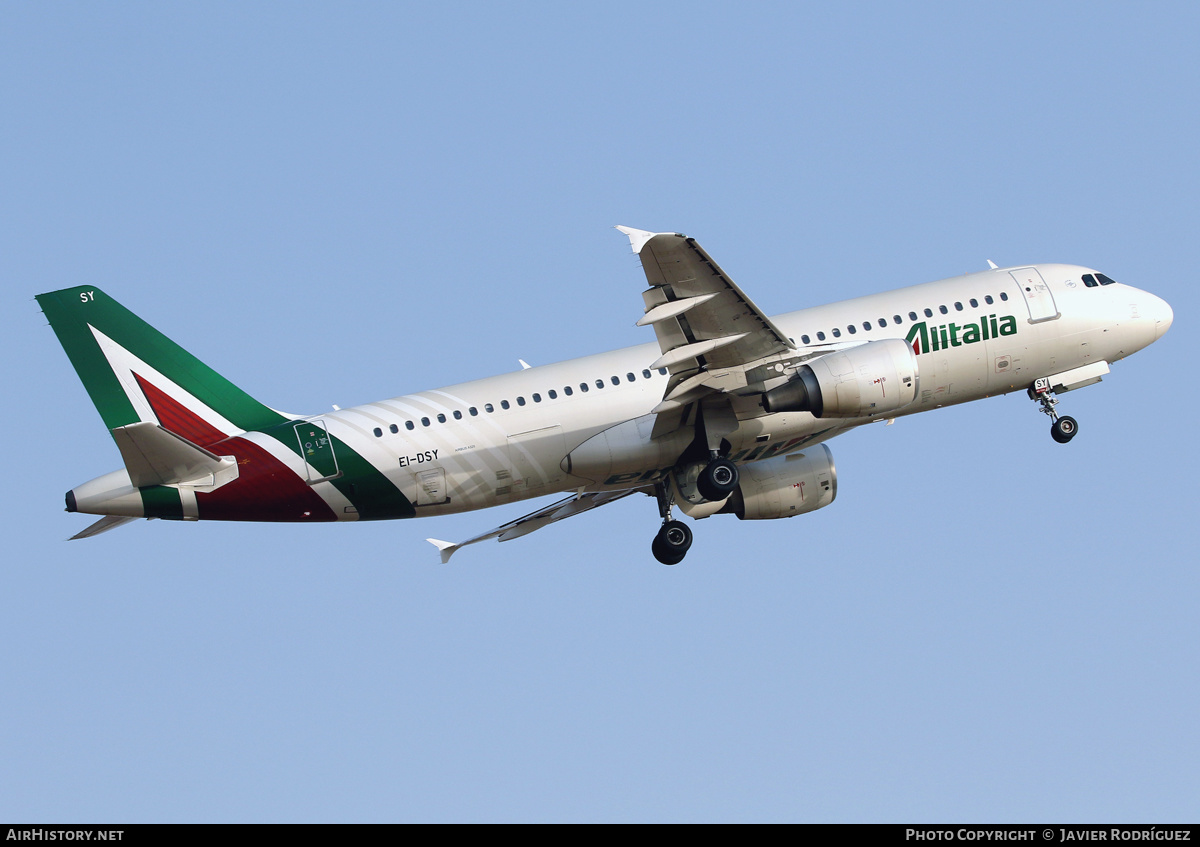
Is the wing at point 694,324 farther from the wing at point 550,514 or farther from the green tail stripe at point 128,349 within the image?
the green tail stripe at point 128,349

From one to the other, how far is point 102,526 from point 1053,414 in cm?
2450

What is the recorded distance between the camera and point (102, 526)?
1320 inches

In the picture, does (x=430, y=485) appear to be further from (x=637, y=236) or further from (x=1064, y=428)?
(x=1064, y=428)

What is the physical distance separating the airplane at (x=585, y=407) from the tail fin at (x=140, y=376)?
0.04 m

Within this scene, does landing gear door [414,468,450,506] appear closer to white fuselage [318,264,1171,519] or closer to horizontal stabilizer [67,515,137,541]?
white fuselage [318,264,1171,519]

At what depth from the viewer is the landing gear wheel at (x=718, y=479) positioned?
34406 millimetres

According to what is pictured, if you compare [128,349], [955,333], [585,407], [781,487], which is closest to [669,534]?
[781,487]

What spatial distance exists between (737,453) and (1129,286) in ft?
40.7

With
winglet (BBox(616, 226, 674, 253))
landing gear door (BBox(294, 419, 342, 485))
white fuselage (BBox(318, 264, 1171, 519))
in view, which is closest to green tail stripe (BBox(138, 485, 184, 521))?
landing gear door (BBox(294, 419, 342, 485))

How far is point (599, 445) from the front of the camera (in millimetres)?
34094

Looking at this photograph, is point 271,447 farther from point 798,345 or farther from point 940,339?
point 940,339

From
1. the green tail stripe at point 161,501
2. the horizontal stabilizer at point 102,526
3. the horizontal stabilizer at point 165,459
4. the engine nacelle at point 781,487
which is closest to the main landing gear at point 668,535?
the engine nacelle at point 781,487
